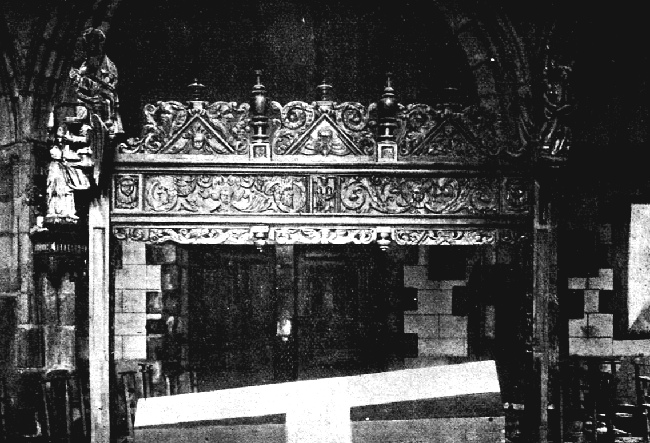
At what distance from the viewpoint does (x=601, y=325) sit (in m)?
6.25

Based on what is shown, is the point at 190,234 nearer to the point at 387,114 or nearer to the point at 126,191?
the point at 126,191

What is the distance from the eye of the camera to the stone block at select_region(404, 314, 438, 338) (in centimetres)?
673

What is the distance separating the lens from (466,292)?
6648 mm

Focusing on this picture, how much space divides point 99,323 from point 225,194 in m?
0.78

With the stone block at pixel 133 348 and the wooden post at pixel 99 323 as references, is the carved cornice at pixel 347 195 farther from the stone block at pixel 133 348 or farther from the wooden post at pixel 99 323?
the stone block at pixel 133 348

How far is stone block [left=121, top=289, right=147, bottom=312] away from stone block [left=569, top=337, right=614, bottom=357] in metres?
3.88

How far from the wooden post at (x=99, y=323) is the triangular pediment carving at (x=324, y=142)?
0.85 meters

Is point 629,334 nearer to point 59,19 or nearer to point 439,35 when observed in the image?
point 439,35

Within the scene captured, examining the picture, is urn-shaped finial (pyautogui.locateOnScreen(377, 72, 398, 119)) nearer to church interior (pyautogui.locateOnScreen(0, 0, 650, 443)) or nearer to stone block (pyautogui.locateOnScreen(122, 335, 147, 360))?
church interior (pyautogui.locateOnScreen(0, 0, 650, 443))

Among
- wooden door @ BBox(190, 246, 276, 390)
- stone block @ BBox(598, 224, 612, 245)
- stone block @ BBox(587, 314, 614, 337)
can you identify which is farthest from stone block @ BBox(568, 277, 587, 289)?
wooden door @ BBox(190, 246, 276, 390)

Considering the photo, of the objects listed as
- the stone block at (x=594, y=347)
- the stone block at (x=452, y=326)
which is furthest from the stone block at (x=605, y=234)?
the stone block at (x=452, y=326)

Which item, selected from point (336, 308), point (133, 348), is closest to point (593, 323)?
point (336, 308)

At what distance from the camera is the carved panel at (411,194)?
3.31 m

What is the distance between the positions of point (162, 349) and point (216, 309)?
63 cm
